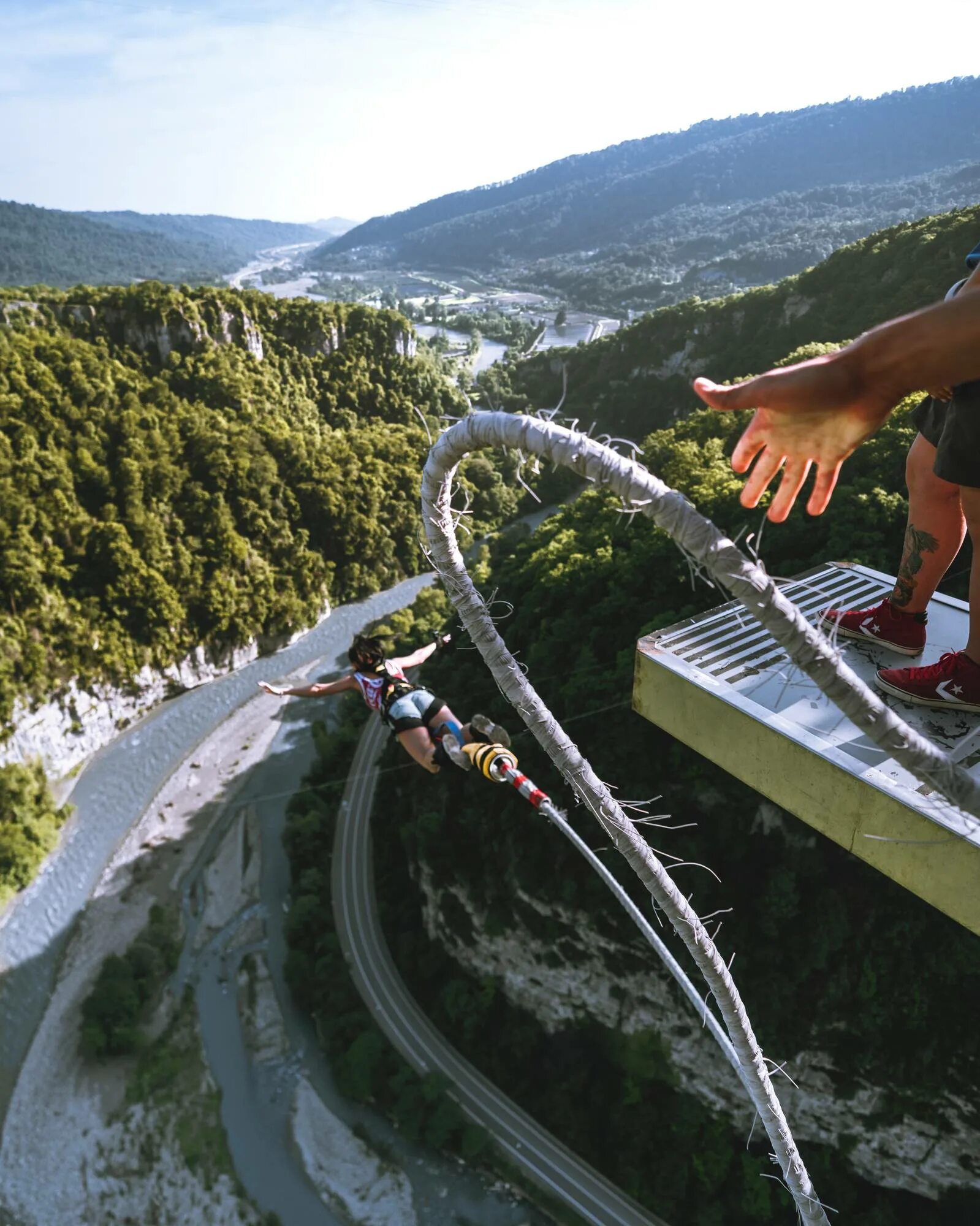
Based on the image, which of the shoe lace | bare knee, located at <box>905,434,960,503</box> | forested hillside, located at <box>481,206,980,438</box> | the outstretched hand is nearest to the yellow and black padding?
the shoe lace

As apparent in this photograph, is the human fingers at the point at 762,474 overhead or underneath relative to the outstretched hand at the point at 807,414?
underneath

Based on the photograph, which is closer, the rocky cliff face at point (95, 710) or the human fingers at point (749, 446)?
the human fingers at point (749, 446)

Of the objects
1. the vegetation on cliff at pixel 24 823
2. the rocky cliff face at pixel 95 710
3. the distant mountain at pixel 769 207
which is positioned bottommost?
the vegetation on cliff at pixel 24 823

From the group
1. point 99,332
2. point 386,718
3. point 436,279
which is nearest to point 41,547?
point 99,332

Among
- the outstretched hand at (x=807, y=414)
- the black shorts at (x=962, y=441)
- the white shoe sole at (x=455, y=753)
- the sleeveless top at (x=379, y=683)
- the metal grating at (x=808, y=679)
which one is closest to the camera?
the outstretched hand at (x=807, y=414)

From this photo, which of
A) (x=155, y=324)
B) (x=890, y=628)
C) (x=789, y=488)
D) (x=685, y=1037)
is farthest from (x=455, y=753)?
(x=155, y=324)

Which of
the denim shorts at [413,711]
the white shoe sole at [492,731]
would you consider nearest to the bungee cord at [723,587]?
the white shoe sole at [492,731]

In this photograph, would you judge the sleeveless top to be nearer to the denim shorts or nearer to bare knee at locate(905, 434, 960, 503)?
the denim shorts

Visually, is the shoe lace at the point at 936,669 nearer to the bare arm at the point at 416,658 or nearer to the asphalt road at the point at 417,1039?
the bare arm at the point at 416,658
